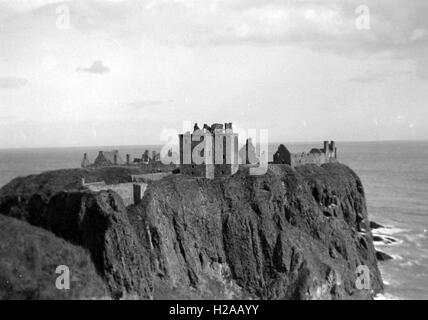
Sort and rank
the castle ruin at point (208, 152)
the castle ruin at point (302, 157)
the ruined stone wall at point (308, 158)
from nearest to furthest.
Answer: the castle ruin at point (208, 152)
the castle ruin at point (302, 157)
the ruined stone wall at point (308, 158)

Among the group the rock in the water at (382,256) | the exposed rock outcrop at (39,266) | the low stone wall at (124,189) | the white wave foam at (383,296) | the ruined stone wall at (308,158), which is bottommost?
the white wave foam at (383,296)

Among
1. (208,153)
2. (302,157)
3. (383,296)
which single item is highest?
(208,153)

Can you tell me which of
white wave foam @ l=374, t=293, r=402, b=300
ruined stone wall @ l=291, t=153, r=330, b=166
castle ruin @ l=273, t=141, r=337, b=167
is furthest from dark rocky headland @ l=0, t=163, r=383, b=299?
castle ruin @ l=273, t=141, r=337, b=167

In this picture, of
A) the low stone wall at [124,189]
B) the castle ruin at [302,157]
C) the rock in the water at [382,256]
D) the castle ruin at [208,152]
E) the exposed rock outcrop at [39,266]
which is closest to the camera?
the exposed rock outcrop at [39,266]

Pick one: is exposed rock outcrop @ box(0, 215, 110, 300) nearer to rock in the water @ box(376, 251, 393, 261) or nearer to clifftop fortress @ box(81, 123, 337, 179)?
clifftop fortress @ box(81, 123, 337, 179)

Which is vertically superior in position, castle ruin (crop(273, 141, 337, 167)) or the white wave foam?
castle ruin (crop(273, 141, 337, 167))

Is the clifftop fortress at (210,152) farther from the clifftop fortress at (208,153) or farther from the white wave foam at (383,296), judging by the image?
the white wave foam at (383,296)

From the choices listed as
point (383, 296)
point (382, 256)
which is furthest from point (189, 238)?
Result: point (382, 256)

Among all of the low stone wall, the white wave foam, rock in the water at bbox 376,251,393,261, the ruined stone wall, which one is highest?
the ruined stone wall

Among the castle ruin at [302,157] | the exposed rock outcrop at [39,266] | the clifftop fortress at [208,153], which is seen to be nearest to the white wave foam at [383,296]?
the castle ruin at [302,157]

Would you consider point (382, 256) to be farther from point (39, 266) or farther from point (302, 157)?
point (39, 266)
